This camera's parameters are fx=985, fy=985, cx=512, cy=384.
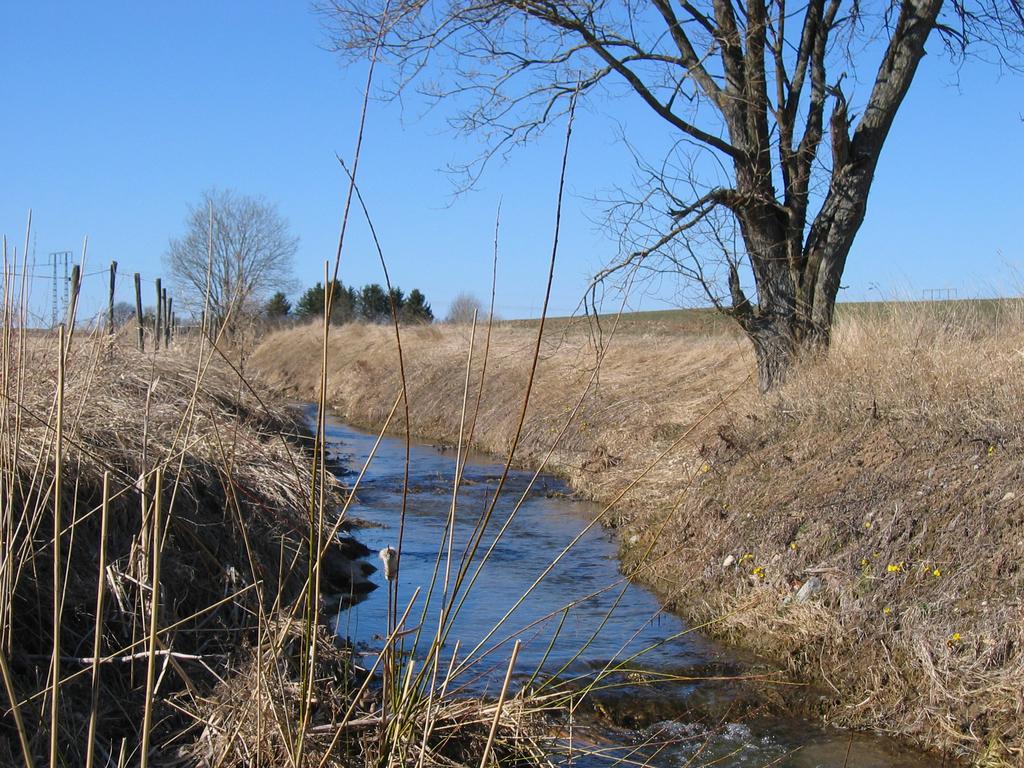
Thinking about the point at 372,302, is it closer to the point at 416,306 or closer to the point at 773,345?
the point at 416,306

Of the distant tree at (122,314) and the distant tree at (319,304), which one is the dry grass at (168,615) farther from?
the distant tree at (319,304)

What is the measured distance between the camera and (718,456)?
8.13 meters

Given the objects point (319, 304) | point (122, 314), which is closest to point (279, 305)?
point (319, 304)

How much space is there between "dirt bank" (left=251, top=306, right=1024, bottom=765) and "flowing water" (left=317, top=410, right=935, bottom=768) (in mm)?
272

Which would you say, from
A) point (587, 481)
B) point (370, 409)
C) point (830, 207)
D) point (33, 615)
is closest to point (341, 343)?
point (370, 409)

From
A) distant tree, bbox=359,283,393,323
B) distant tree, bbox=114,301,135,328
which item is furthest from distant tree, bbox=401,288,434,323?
distant tree, bbox=114,301,135,328

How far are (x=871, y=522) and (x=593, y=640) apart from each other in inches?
71.2

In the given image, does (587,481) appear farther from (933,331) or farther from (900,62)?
(900,62)

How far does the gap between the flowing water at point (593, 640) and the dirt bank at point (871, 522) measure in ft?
0.89

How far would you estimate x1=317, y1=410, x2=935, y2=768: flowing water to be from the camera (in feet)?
14.2

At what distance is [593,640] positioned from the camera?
18.1 ft

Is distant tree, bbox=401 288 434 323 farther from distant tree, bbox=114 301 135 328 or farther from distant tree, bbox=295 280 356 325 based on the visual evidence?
distant tree, bbox=114 301 135 328

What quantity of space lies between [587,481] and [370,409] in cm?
1115

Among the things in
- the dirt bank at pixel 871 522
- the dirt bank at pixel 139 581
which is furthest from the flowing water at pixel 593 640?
the dirt bank at pixel 139 581
